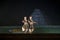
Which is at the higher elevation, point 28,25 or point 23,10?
point 23,10

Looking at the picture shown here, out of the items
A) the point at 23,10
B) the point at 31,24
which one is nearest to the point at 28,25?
the point at 31,24

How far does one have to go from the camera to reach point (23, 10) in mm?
2773

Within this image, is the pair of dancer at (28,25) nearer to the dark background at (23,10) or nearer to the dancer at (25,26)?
the dancer at (25,26)

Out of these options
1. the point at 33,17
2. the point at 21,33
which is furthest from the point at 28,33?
the point at 33,17

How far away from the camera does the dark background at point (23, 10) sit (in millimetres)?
2742

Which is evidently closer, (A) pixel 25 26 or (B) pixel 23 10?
(A) pixel 25 26

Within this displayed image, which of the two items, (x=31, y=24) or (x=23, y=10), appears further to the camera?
(x=23, y=10)

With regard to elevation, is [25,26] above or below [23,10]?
below

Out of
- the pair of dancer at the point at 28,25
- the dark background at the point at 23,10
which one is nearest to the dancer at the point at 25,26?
the pair of dancer at the point at 28,25

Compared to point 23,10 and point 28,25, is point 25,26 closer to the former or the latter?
point 28,25

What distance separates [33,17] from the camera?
9.07 feet

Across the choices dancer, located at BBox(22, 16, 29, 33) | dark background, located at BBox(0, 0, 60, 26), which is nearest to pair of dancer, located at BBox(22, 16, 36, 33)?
dancer, located at BBox(22, 16, 29, 33)

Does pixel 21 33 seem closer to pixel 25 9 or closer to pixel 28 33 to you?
pixel 28 33
